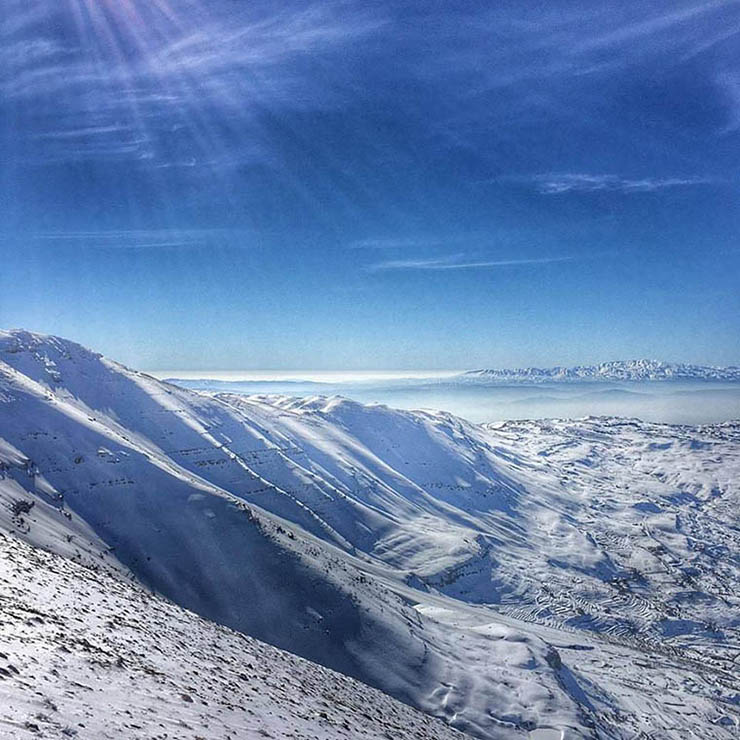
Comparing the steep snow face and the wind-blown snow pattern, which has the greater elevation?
the steep snow face

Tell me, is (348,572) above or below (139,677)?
below

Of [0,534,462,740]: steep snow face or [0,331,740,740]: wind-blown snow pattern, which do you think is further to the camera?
[0,331,740,740]: wind-blown snow pattern

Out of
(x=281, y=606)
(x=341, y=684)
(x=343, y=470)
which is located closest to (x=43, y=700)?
(x=341, y=684)

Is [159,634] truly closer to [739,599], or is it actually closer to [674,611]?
[674,611]

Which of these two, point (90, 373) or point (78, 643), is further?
point (90, 373)
